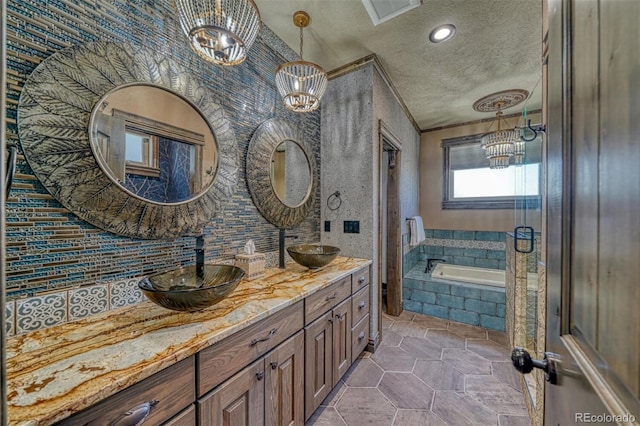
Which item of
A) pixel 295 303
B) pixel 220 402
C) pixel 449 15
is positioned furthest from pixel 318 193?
A: pixel 220 402

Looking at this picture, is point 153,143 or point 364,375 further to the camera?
point 364,375

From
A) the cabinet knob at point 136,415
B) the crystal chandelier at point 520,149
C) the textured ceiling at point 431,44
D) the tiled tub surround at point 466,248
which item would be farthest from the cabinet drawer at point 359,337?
the textured ceiling at point 431,44

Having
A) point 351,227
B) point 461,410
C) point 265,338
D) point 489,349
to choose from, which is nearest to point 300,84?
point 351,227

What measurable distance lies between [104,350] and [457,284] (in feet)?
10.8

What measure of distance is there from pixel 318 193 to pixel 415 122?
234 cm

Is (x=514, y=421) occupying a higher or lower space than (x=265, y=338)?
lower

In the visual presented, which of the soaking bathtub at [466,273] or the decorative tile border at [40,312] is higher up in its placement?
the decorative tile border at [40,312]

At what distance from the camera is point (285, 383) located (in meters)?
1.26

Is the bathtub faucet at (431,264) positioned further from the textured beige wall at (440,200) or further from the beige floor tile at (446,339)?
the beige floor tile at (446,339)

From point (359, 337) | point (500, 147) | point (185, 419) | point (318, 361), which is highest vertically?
point (500, 147)

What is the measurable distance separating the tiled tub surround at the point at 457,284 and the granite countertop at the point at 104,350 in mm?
2491

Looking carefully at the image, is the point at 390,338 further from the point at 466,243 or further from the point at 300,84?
the point at 300,84

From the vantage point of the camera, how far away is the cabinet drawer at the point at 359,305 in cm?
198

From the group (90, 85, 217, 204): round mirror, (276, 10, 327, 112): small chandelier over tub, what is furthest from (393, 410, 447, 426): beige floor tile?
(276, 10, 327, 112): small chandelier over tub
